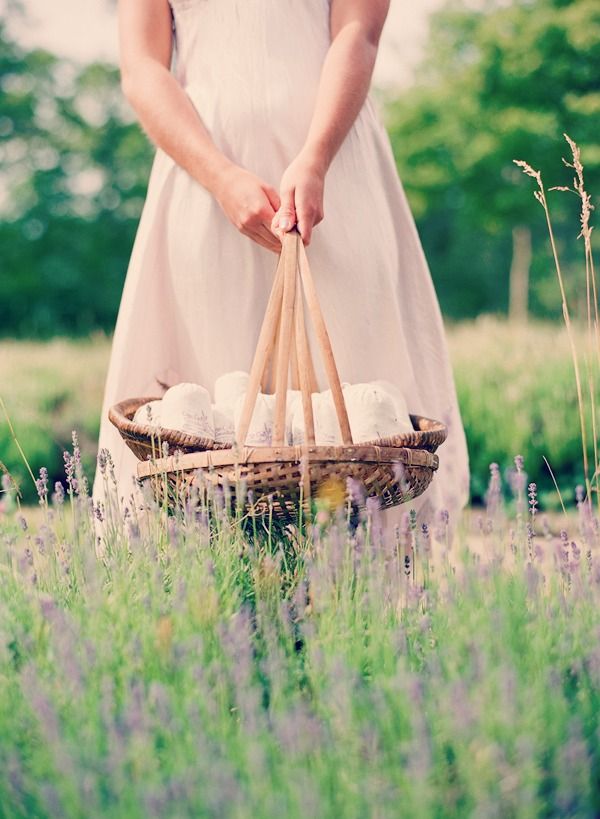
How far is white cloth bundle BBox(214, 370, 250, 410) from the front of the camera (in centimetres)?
266

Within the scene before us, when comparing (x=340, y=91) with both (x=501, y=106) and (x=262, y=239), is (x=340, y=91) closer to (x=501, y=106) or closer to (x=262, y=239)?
(x=262, y=239)

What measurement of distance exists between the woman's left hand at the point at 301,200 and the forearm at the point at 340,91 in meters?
0.05

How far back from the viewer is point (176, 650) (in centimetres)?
166

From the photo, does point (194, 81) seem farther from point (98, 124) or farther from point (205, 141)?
point (98, 124)

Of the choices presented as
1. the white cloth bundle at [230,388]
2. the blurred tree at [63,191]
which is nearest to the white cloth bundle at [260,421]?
the white cloth bundle at [230,388]

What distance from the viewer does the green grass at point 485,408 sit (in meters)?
6.21

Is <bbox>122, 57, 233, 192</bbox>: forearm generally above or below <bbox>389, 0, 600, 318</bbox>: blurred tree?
below

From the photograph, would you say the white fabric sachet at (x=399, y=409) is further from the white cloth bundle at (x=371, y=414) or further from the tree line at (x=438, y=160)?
the tree line at (x=438, y=160)

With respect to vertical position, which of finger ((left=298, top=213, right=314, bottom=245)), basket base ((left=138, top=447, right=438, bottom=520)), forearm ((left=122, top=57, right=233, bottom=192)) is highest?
forearm ((left=122, top=57, right=233, bottom=192))

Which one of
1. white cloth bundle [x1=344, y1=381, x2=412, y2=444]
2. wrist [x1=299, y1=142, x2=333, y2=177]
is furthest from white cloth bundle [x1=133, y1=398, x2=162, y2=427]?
wrist [x1=299, y1=142, x2=333, y2=177]

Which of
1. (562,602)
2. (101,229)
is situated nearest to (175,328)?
(562,602)

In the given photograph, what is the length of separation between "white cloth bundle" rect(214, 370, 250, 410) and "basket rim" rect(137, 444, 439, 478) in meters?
0.41

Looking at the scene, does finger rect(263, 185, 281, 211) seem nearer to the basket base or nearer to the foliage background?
the basket base

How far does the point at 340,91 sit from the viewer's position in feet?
8.95
